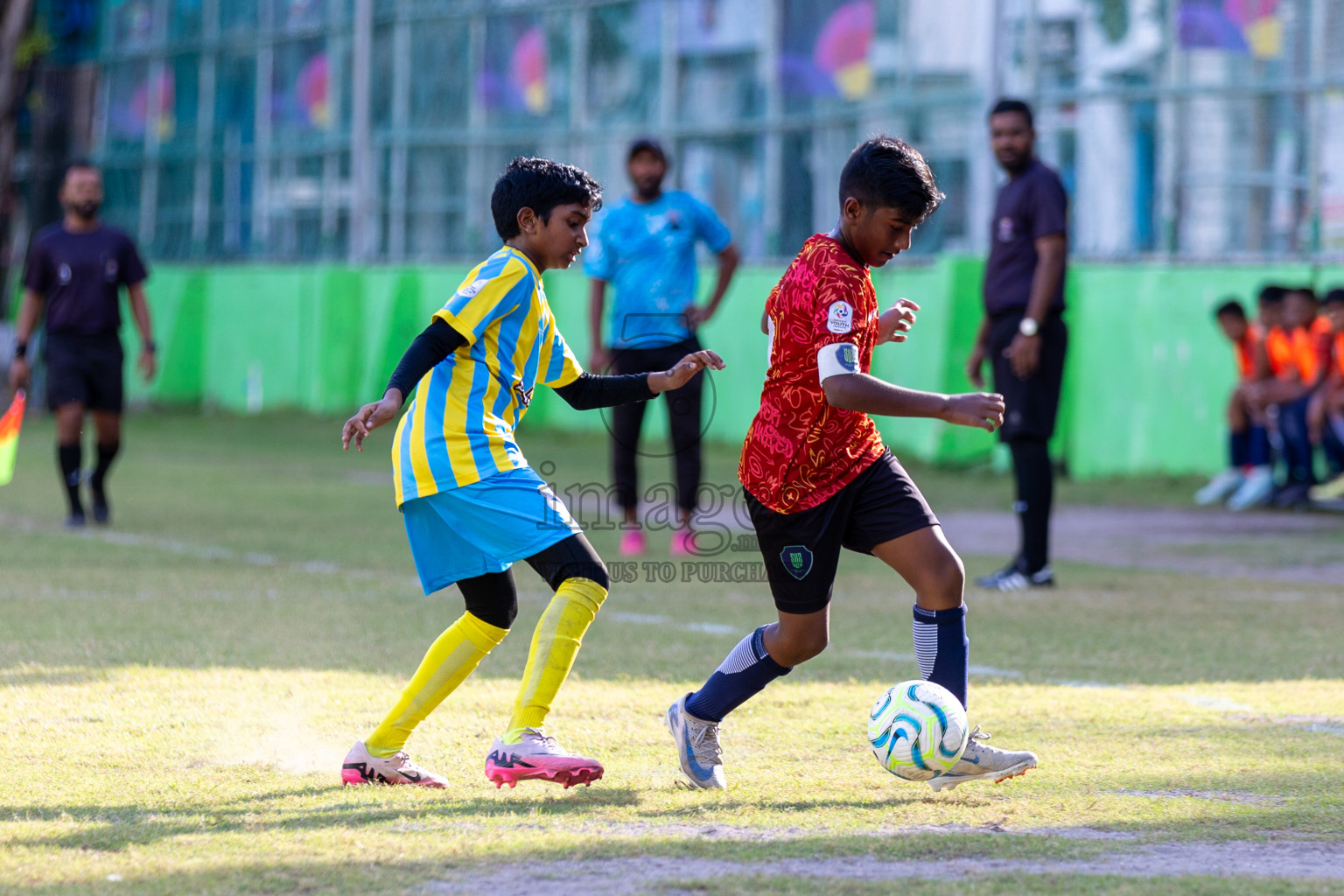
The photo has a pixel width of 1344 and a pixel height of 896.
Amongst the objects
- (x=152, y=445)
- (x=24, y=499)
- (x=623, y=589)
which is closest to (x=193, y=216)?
(x=152, y=445)

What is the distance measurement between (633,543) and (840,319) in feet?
17.7

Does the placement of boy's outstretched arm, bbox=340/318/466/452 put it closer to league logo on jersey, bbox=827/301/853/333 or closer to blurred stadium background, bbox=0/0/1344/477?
league logo on jersey, bbox=827/301/853/333

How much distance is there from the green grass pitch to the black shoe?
0.15 m

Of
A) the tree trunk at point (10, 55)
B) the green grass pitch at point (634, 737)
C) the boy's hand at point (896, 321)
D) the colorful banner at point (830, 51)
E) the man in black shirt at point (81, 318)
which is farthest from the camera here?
the tree trunk at point (10, 55)

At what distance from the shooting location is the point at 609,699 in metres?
5.59

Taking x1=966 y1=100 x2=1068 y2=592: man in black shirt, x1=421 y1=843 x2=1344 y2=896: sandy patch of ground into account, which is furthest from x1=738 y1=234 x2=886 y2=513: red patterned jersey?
x1=966 y1=100 x2=1068 y2=592: man in black shirt

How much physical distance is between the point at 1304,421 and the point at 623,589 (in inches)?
253

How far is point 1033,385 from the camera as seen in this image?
8.32m

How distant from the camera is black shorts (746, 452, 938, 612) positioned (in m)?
4.41

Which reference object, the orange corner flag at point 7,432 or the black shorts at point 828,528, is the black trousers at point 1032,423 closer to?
the black shorts at point 828,528

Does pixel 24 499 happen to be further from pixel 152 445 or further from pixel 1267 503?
pixel 1267 503

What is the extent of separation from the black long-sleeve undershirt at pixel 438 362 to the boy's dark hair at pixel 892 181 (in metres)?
0.77

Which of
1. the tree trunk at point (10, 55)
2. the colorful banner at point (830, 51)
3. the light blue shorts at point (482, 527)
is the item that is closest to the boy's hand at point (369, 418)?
the light blue shorts at point (482, 527)

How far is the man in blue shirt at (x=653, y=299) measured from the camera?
30.8 feet
